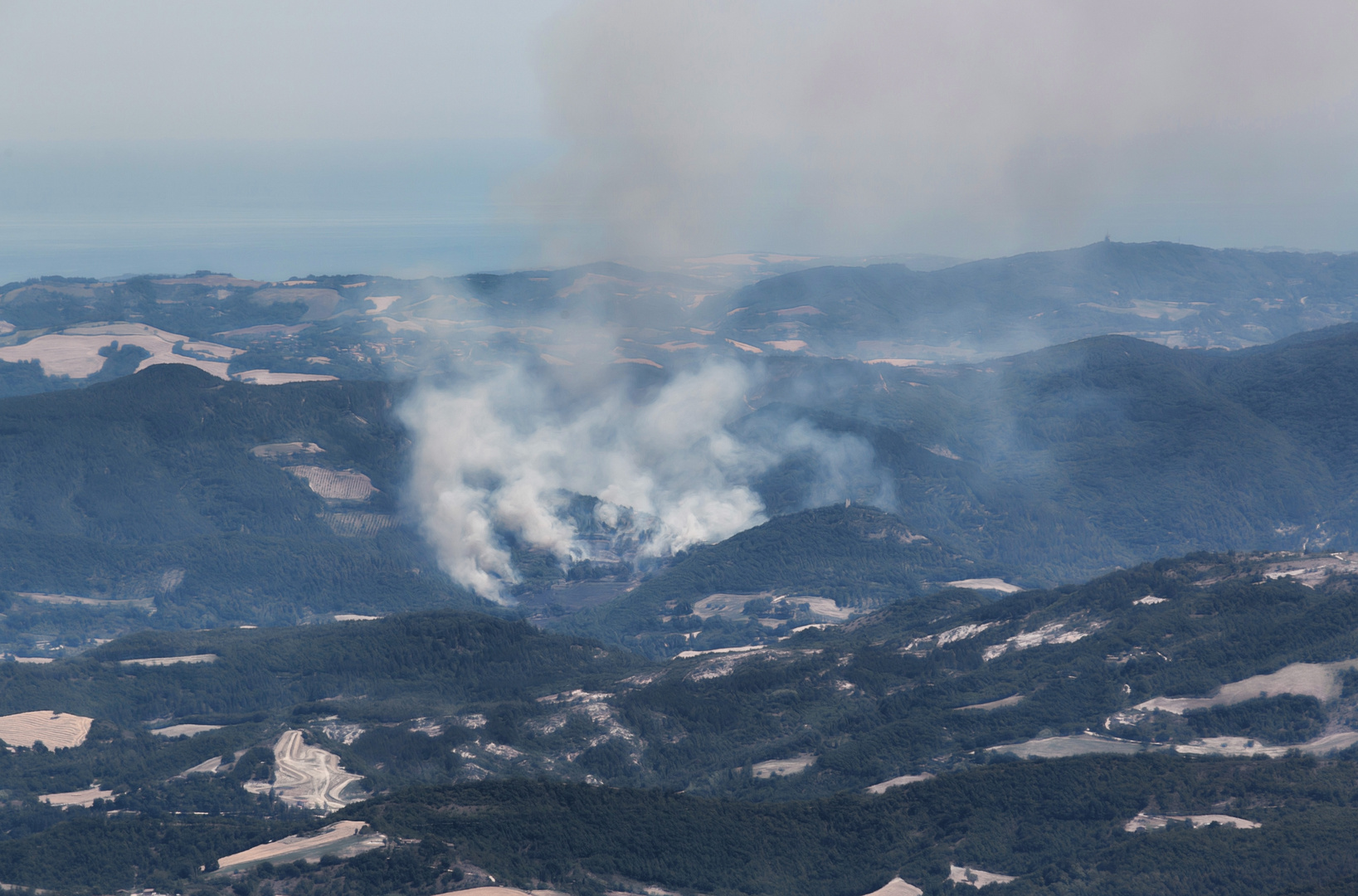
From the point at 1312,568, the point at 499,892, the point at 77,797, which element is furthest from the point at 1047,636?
the point at 77,797

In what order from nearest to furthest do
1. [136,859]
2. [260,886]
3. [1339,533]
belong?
[260,886] → [136,859] → [1339,533]

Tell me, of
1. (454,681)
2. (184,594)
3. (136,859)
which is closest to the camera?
(136,859)

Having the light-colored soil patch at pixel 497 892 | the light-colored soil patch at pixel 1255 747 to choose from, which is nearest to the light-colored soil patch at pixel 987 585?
the light-colored soil patch at pixel 1255 747

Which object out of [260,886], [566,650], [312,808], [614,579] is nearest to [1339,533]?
[614,579]

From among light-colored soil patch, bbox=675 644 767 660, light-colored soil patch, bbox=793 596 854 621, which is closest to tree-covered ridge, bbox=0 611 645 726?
light-colored soil patch, bbox=675 644 767 660

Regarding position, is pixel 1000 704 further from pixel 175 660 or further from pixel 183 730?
pixel 175 660

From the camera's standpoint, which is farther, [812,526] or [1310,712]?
[812,526]

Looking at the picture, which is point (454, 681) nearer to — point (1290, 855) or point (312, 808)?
point (312, 808)
